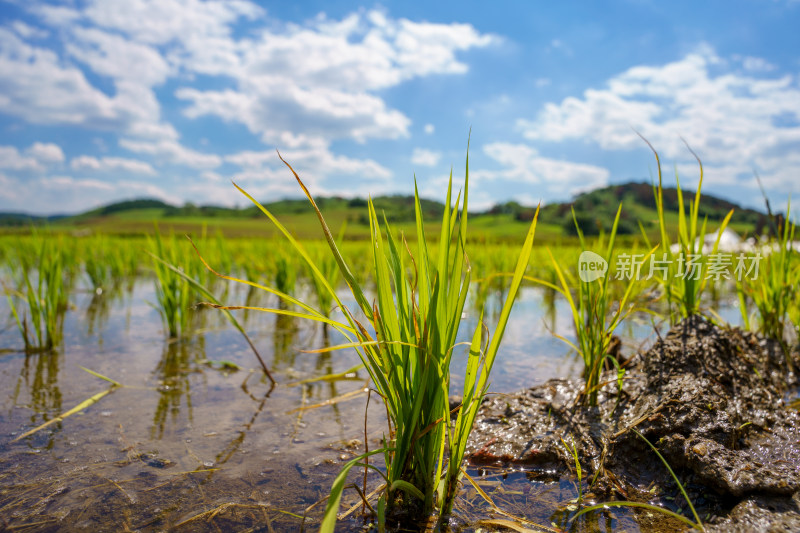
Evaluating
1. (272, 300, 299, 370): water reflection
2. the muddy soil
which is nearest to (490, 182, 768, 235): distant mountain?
the muddy soil

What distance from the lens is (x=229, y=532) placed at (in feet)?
4.01

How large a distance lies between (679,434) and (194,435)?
1852 millimetres

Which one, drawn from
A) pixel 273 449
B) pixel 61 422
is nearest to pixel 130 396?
pixel 61 422

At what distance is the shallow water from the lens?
1.33m

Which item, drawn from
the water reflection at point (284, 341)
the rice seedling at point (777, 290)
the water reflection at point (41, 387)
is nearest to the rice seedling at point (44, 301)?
the water reflection at point (41, 387)

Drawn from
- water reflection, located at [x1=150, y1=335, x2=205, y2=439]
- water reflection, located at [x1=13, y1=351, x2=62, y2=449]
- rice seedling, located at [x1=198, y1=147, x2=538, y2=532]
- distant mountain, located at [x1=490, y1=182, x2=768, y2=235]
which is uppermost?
distant mountain, located at [x1=490, y1=182, x2=768, y2=235]

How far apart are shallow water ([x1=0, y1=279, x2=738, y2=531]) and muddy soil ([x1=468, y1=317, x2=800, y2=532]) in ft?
0.53

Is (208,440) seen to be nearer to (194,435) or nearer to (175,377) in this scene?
(194,435)

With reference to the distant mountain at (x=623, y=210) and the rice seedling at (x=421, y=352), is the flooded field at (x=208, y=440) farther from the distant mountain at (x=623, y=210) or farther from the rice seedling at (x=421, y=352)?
the distant mountain at (x=623, y=210)

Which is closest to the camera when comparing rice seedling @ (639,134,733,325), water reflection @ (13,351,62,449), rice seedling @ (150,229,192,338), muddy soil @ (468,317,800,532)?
muddy soil @ (468,317,800,532)

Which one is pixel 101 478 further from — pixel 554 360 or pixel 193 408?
pixel 554 360

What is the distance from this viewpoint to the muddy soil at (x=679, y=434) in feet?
4.27

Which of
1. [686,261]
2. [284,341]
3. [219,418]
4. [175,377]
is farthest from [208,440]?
[686,261]

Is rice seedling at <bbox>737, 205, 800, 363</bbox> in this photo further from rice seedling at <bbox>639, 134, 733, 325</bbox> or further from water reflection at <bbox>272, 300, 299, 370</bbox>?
water reflection at <bbox>272, 300, 299, 370</bbox>
